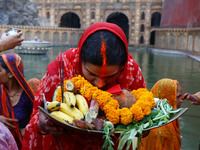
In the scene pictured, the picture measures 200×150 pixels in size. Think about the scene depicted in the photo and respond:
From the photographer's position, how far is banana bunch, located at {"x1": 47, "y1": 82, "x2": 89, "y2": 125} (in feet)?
3.85

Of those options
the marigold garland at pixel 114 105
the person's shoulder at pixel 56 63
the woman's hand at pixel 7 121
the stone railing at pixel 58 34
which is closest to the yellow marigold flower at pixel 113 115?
the marigold garland at pixel 114 105

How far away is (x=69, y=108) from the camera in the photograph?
1248 mm

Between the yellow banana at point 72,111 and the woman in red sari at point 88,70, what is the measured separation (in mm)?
101

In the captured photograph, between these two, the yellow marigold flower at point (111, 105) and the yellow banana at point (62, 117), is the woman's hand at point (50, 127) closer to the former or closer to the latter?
the yellow banana at point (62, 117)

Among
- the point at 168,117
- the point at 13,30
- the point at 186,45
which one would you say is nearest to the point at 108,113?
the point at 168,117

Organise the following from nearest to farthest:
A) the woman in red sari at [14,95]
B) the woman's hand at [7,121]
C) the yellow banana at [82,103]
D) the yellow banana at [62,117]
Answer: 1. the yellow banana at [62,117]
2. the yellow banana at [82,103]
3. the woman's hand at [7,121]
4. the woman in red sari at [14,95]

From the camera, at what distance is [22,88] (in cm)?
240

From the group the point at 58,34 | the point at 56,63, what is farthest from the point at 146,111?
the point at 58,34

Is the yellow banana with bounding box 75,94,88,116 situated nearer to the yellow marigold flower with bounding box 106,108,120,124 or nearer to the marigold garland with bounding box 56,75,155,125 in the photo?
the marigold garland with bounding box 56,75,155,125

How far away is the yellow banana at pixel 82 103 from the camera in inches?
49.7

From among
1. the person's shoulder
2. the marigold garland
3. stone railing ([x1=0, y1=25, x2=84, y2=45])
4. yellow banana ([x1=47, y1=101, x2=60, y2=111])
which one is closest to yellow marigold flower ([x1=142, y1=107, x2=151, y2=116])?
the marigold garland

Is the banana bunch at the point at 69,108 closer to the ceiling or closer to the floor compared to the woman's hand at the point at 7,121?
closer to the ceiling

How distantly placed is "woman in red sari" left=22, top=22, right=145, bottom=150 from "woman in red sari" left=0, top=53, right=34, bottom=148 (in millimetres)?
719

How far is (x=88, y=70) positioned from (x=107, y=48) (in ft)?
0.62
